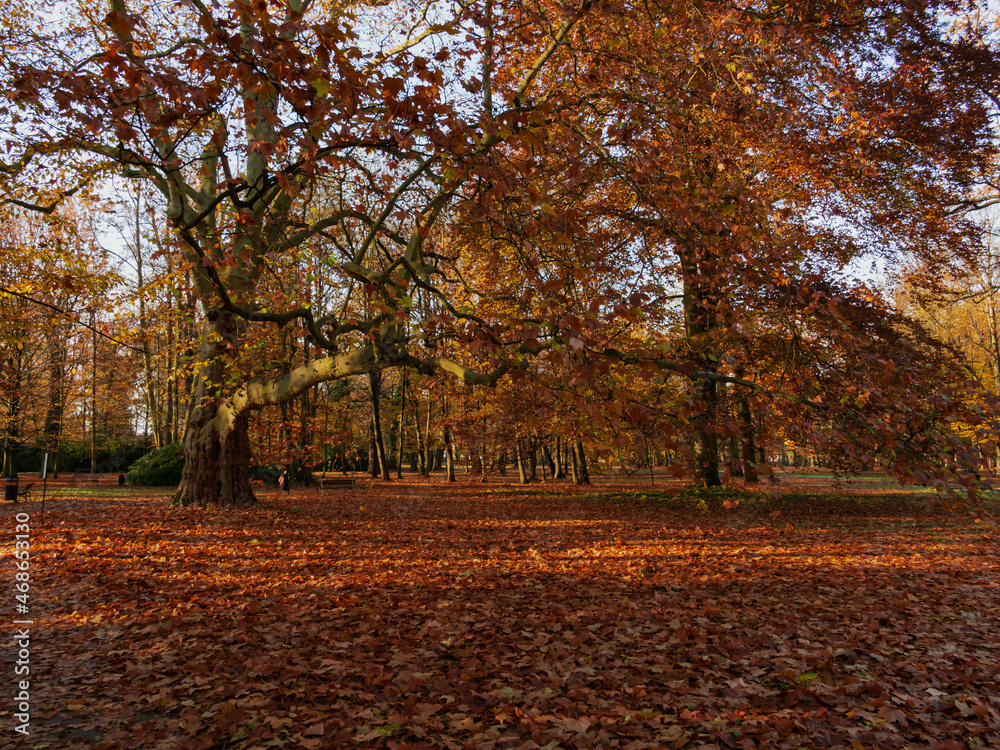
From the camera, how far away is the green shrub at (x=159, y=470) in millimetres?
20328

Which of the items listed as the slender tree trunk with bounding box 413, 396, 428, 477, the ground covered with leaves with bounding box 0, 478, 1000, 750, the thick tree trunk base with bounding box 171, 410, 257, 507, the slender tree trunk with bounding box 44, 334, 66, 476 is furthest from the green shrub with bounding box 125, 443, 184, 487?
the ground covered with leaves with bounding box 0, 478, 1000, 750

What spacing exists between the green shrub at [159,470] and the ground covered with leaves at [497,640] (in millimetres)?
10424

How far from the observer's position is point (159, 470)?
20.4 m

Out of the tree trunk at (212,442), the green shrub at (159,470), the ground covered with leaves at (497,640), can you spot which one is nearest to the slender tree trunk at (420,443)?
the green shrub at (159,470)

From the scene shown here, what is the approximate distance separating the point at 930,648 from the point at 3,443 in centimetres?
3077

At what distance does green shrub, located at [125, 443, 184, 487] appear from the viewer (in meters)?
20.3

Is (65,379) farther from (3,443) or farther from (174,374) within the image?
(174,374)

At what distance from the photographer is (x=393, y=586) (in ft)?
23.0

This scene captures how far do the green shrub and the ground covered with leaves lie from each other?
34.2ft

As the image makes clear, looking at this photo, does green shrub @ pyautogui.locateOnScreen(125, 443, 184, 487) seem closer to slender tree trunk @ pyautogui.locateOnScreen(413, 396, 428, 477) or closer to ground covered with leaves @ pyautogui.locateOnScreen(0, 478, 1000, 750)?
slender tree trunk @ pyautogui.locateOnScreen(413, 396, 428, 477)

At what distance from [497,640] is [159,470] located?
20.0m

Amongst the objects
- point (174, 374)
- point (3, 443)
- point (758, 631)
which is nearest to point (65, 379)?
point (3, 443)

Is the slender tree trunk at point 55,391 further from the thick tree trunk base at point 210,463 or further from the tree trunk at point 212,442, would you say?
the thick tree trunk base at point 210,463

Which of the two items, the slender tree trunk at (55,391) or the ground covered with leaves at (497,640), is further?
the slender tree trunk at (55,391)
